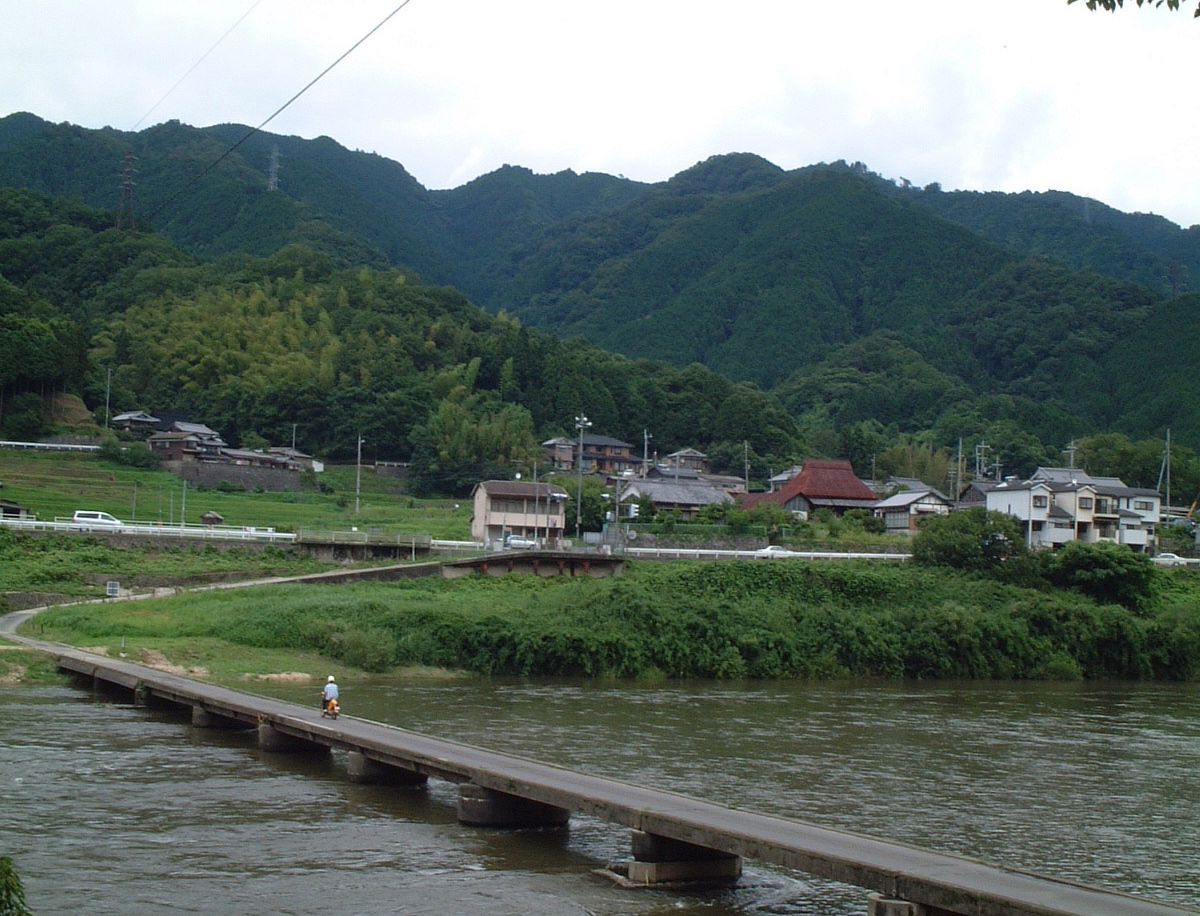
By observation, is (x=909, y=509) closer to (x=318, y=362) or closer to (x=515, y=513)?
(x=515, y=513)

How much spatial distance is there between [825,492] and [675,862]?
6125 centimetres

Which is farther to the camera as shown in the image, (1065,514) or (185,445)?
(185,445)

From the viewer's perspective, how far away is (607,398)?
113188mm

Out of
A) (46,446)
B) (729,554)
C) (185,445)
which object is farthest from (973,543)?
(46,446)

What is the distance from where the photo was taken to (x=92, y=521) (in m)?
52.4

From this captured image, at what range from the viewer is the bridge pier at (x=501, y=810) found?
1742 cm

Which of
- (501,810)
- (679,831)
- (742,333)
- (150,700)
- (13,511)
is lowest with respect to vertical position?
(150,700)

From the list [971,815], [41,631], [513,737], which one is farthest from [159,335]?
[971,815]

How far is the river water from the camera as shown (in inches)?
571

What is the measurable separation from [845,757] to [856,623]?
66.3ft

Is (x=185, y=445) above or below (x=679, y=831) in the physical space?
above

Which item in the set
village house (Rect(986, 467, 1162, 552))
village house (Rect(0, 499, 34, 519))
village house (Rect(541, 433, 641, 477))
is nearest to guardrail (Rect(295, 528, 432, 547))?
village house (Rect(0, 499, 34, 519))

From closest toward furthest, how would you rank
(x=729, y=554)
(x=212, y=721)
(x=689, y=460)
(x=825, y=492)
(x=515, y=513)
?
(x=212, y=721)
(x=729, y=554)
(x=515, y=513)
(x=825, y=492)
(x=689, y=460)

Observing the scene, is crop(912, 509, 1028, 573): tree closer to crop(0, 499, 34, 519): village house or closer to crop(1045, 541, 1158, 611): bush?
crop(1045, 541, 1158, 611): bush
